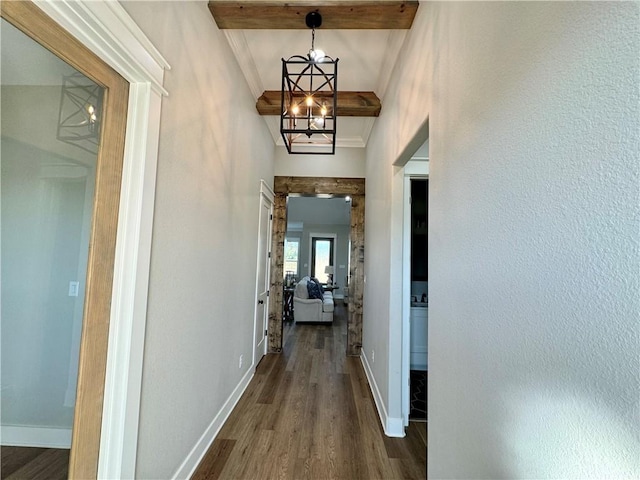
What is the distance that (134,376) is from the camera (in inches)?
48.4

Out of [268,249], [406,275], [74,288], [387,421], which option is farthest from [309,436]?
[268,249]

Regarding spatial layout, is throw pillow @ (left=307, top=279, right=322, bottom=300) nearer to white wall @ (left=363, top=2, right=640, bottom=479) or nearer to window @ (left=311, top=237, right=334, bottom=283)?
window @ (left=311, top=237, right=334, bottom=283)

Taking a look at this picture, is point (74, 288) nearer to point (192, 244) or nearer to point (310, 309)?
point (192, 244)

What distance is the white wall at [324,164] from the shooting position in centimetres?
421

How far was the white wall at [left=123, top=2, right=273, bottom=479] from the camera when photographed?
1396mm

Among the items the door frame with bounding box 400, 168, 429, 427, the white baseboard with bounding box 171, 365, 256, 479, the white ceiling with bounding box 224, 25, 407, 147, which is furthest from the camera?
the door frame with bounding box 400, 168, 429, 427

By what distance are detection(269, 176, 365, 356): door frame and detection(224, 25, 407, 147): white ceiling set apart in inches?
55.6

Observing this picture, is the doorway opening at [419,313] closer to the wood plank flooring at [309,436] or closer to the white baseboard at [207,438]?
the wood plank flooring at [309,436]

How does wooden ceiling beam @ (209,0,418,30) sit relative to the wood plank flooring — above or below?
above

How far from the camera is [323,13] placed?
6.05 ft

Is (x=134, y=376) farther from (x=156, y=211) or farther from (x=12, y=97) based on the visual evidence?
(x=12, y=97)

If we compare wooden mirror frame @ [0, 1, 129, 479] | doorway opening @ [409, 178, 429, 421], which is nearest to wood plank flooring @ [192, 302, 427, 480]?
doorway opening @ [409, 178, 429, 421]

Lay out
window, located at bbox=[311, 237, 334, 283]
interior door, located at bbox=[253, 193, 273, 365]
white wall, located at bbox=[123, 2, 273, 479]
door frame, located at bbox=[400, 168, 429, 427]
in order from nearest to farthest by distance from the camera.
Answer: white wall, located at bbox=[123, 2, 273, 479], door frame, located at bbox=[400, 168, 429, 427], interior door, located at bbox=[253, 193, 273, 365], window, located at bbox=[311, 237, 334, 283]

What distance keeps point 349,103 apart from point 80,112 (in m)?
→ 2.55
